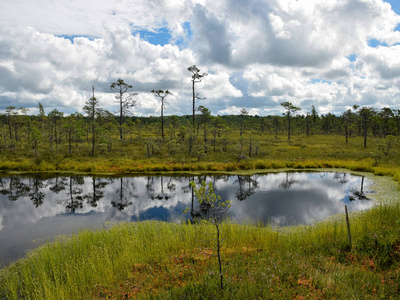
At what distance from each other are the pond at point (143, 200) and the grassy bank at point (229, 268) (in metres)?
2.90

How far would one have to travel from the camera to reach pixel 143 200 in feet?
52.7

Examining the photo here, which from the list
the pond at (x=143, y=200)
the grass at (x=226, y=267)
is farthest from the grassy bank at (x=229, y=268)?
the pond at (x=143, y=200)

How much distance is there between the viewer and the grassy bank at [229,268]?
16.9 ft

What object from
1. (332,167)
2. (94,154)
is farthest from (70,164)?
(332,167)

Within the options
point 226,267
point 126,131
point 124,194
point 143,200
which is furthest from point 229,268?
point 126,131

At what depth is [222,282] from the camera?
5.27 m

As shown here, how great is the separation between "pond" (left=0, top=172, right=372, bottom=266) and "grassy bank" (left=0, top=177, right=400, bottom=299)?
2898 millimetres

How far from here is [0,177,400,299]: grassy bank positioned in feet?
16.9

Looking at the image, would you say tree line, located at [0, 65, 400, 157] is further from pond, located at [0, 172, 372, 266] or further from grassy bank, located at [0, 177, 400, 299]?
grassy bank, located at [0, 177, 400, 299]

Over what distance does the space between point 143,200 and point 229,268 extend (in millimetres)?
11066

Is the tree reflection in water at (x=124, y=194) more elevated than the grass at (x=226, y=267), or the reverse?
the grass at (x=226, y=267)

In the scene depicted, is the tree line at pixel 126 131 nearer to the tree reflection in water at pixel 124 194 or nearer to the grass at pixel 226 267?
the tree reflection in water at pixel 124 194

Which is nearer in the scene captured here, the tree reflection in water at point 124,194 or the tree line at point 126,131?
the tree reflection in water at point 124,194

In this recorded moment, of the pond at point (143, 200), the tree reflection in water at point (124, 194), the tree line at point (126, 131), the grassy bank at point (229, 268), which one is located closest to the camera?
the grassy bank at point (229, 268)
